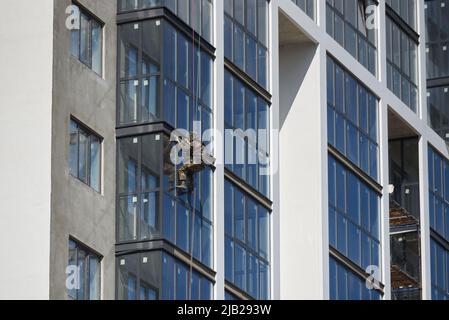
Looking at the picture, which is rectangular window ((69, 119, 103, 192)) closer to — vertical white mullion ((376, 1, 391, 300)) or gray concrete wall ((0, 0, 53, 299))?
gray concrete wall ((0, 0, 53, 299))

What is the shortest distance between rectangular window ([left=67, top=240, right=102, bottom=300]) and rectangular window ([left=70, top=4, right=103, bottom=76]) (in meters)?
5.36

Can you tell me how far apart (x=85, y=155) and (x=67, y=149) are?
1.38 meters

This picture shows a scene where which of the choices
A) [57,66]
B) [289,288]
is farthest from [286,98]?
[57,66]

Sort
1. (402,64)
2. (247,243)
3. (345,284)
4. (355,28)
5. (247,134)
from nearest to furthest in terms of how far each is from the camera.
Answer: (247,243), (247,134), (345,284), (355,28), (402,64)

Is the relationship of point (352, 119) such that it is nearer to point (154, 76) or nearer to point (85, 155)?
point (154, 76)

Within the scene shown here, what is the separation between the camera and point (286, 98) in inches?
2891

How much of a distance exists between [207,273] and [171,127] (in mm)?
4391

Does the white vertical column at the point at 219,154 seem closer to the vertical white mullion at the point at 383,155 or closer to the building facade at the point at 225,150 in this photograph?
the building facade at the point at 225,150

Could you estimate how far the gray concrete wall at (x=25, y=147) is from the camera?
182 ft

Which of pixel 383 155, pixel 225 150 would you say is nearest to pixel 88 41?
pixel 225 150

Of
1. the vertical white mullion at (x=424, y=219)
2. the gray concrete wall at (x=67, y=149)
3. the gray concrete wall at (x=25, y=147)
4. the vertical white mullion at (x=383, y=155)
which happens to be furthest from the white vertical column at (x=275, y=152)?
the vertical white mullion at (x=424, y=219)

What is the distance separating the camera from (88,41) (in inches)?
2352
